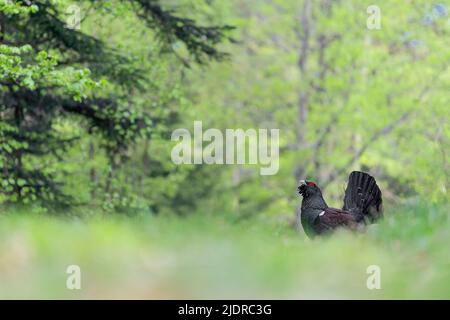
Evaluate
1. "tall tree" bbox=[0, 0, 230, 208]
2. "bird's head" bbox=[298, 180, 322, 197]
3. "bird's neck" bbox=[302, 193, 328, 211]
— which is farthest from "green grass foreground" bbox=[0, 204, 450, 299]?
"tall tree" bbox=[0, 0, 230, 208]

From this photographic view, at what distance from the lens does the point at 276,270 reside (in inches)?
188

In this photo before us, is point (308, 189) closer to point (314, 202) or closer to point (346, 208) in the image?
point (314, 202)

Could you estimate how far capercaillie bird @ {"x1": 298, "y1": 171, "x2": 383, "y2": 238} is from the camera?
7.39 m

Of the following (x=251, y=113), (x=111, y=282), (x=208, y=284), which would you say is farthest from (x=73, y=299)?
(x=251, y=113)

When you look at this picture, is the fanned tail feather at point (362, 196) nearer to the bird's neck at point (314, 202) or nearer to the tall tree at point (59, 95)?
the bird's neck at point (314, 202)

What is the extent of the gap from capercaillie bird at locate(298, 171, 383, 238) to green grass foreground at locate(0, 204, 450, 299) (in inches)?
53.7

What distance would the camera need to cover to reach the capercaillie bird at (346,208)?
291 inches

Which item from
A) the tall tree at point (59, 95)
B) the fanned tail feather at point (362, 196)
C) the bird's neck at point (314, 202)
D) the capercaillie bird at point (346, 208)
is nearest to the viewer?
the capercaillie bird at point (346, 208)

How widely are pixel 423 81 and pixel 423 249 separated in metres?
20.5

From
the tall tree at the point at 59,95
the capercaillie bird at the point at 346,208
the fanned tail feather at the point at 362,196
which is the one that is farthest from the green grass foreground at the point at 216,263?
the tall tree at the point at 59,95

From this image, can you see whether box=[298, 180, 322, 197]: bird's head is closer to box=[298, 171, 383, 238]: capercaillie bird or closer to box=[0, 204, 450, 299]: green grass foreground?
box=[298, 171, 383, 238]: capercaillie bird

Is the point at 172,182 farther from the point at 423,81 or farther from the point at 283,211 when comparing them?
the point at 423,81

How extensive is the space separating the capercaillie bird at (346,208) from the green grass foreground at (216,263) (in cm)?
136
